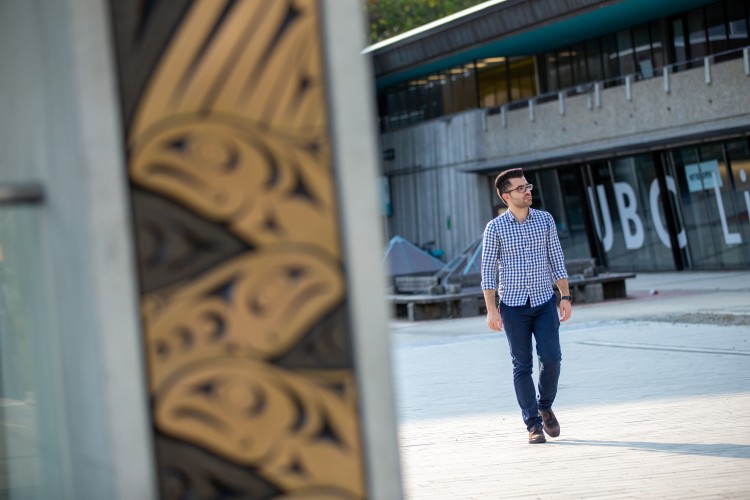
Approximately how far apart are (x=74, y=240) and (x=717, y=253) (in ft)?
99.2

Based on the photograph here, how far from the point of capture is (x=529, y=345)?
29.0 feet

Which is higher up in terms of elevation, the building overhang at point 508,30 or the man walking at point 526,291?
the building overhang at point 508,30

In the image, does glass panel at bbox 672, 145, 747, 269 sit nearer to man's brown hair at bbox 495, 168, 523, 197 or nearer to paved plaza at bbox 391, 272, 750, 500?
paved plaza at bbox 391, 272, 750, 500

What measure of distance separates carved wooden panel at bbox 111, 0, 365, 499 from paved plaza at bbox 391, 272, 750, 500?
117 inches

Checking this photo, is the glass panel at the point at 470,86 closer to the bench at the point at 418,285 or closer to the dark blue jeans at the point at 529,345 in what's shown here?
the bench at the point at 418,285

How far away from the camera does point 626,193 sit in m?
34.9

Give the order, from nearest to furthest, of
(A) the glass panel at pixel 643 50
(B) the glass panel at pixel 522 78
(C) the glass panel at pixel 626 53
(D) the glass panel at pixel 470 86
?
(A) the glass panel at pixel 643 50 → (C) the glass panel at pixel 626 53 → (B) the glass panel at pixel 522 78 → (D) the glass panel at pixel 470 86

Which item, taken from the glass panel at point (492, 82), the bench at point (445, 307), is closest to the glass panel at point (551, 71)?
the glass panel at point (492, 82)

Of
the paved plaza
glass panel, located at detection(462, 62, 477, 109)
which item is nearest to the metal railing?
glass panel, located at detection(462, 62, 477, 109)

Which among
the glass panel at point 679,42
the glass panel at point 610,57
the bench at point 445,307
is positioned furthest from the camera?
the glass panel at point 610,57

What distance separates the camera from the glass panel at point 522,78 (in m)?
40.4

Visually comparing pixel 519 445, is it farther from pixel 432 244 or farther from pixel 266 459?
pixel 432 244

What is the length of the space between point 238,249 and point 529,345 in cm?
570

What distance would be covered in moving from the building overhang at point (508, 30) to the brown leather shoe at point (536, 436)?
24.7 meters
